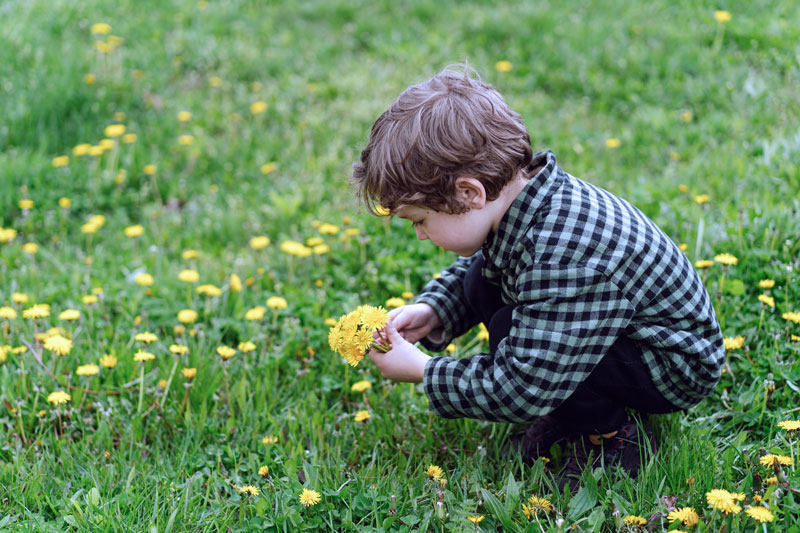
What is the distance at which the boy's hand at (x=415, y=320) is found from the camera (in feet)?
7.79

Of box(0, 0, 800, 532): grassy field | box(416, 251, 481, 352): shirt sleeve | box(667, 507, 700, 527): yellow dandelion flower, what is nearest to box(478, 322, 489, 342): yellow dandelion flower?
box(0, 0, 800, 532): grassy field

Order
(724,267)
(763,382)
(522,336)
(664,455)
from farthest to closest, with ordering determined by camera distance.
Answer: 1. (724,267)
2. (763,382)
3. (664,455)
4. (522,336)

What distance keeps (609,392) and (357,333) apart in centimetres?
74

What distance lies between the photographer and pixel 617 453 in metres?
2.19

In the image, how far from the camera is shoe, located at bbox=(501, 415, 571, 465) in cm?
229

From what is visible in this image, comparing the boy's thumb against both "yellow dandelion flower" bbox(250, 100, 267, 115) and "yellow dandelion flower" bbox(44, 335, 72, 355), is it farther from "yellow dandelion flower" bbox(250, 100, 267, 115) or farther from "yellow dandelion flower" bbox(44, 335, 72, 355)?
"yellow dandelion flower" bbox(250, 100, 267, 115)

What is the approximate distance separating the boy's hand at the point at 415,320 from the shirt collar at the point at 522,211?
1.31 feet

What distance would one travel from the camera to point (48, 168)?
177 inches

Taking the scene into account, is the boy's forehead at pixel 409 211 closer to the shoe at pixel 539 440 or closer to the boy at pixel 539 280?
the boy at pixel 539 280

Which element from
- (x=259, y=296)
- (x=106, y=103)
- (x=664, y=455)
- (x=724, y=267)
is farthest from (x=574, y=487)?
(x=106, y=103)

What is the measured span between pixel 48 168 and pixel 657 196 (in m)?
3.52

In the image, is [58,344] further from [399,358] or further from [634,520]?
[634,520]

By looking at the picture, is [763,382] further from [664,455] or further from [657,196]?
[657,196]

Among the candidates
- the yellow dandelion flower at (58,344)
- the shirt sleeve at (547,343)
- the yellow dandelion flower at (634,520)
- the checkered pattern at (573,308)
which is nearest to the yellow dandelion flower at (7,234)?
the yellow dandelion flower at (58,344)
